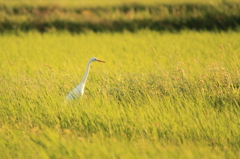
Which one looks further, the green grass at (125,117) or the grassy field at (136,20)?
the grassy field at (136,20)

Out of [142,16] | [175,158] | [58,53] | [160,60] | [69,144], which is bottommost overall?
[175,158]

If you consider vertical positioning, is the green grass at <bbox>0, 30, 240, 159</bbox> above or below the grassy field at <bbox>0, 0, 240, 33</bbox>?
below

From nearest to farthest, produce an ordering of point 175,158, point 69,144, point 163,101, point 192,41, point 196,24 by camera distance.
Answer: point 175,158
point 69,144
point 163,101
point 192,41
point 196,24

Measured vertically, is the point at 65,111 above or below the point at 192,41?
below

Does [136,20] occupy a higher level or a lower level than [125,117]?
higher

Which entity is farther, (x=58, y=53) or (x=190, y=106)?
(x=58, y=53)

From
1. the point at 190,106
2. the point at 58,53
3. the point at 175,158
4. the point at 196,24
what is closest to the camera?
the point at 175,158

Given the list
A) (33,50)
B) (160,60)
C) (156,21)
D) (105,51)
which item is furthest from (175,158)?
(156,21)

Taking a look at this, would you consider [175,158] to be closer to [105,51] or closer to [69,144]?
[69,144]

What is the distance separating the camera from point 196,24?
476 inches

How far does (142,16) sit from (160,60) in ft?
16.1

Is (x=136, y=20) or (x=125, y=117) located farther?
(x=136, y=20)

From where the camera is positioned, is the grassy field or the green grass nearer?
the green grass

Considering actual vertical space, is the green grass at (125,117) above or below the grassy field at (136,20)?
below
